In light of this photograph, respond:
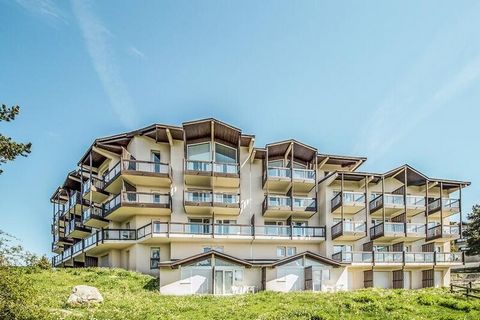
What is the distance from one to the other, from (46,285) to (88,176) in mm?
16134

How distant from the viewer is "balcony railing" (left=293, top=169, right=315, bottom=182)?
38625 millimetres

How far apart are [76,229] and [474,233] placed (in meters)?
42.1

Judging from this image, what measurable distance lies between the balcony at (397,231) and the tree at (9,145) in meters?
31.3

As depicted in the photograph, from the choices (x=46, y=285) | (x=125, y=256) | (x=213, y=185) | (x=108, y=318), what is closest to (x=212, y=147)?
(x=213, y=185)

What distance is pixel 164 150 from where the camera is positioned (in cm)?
3797

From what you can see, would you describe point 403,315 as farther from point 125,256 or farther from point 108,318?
point 125,256

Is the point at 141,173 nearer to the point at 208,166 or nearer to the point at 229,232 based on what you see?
the point at 208,166

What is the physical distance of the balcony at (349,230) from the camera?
3706 cm

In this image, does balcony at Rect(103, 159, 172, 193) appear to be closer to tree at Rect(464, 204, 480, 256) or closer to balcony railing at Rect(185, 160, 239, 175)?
balcony railing at Rect(185, 160, 239, 175)

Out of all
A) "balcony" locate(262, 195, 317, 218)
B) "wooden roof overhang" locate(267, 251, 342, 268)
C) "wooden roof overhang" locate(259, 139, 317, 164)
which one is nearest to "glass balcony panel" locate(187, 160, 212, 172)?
"wooden roof overhang" locate(259, 139, 317, 164)

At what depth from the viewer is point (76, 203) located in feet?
140

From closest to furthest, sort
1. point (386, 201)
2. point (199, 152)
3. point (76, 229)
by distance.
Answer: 1. point (199, 152)
2. point (386, 201)
3. point (76, 229)

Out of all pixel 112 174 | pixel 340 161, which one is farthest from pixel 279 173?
pixel 112 174

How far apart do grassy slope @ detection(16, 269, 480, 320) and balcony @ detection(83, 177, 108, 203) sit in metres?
11.0
